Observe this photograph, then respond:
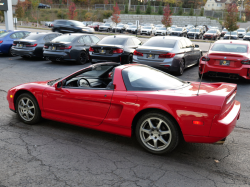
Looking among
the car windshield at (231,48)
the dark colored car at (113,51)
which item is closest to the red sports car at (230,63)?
the car windshield at (231,48)

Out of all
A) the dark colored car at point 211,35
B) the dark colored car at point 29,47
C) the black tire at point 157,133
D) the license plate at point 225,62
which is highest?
the dark colored car at point 211,35

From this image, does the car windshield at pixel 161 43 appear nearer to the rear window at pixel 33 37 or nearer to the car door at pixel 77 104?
the car door at pixel 77 104

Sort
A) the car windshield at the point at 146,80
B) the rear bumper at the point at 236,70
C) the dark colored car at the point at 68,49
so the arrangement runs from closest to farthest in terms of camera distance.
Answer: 1. the car windshield at the point at 146,80
2. the rear bumper at the point at 236,70
3. the dark colored car at the point at 68,49

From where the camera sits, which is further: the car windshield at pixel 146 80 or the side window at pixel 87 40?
the side window at pixel 87 40

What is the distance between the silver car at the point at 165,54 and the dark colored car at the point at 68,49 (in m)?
3.80

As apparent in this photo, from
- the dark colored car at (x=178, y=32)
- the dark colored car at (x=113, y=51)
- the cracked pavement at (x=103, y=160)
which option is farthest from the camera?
the dark colored car at (x=178, y=32)

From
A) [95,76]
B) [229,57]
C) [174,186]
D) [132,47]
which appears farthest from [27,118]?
[132,47]

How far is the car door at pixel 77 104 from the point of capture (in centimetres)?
435

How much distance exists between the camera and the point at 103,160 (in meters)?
3.89

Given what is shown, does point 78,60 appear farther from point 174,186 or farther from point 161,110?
point 174,186

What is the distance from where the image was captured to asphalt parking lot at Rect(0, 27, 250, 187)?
11.1 ft

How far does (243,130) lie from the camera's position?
513 cm

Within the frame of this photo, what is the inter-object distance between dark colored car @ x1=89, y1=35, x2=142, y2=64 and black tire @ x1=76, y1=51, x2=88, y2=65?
1283 millimetres

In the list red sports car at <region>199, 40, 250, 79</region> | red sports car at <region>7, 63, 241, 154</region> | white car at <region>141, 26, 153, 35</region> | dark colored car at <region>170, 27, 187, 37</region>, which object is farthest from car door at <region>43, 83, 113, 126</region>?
white car at <region>141, 26, 153, 35</region>
